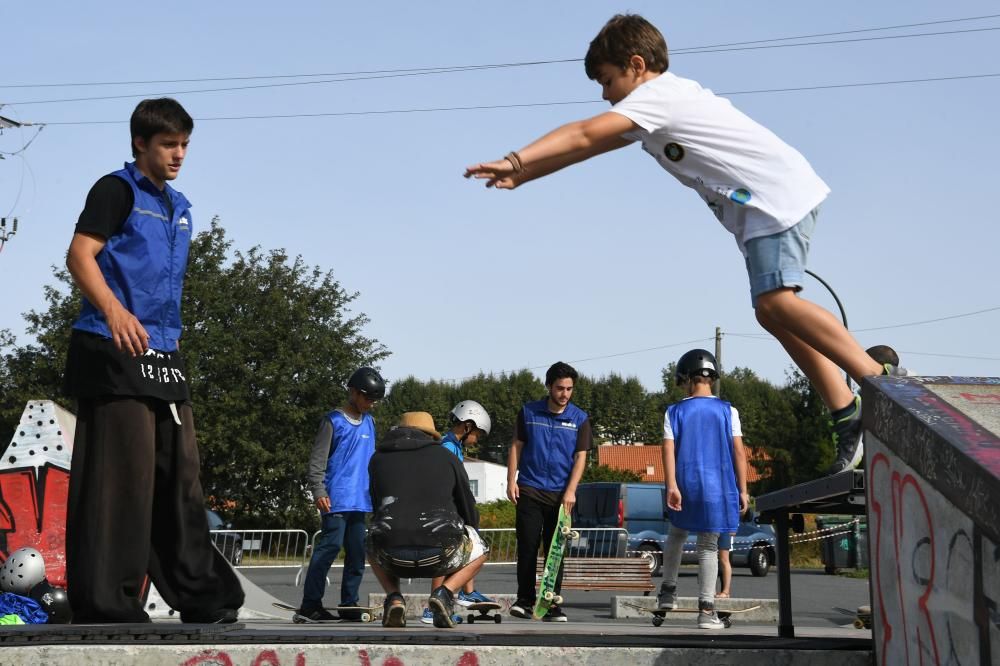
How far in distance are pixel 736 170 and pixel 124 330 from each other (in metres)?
2.30

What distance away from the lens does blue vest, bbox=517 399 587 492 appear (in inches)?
377

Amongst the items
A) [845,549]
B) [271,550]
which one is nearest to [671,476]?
[271,550]

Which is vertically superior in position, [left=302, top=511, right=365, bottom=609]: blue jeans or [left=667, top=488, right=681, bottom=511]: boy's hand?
[left=667, top=488, right=681, bottom=511]: boy's hand

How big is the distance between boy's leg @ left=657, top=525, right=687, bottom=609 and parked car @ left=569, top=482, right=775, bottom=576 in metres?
16.9

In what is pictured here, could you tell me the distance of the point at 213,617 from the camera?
4781mm

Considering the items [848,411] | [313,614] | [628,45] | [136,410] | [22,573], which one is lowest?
[313,614]

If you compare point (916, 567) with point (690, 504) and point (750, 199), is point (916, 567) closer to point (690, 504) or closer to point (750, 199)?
point (750, 199)

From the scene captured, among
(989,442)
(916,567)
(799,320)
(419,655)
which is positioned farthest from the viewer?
(799,320)

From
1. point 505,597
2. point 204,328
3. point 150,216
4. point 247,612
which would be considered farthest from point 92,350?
point 204,328

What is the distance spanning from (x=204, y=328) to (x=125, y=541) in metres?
47.2

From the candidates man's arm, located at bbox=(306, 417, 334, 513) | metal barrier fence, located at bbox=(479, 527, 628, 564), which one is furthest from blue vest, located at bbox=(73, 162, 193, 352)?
metal barrier fence, located at bbox=(479, 527, 628, 564)

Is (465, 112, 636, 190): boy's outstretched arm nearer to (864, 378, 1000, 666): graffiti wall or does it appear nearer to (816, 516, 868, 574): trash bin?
(864, 378, 1000, 666): graffiti wall

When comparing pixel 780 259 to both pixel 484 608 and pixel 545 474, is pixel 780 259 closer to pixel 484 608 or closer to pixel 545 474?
pixel 484 608

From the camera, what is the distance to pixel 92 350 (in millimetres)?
4594
